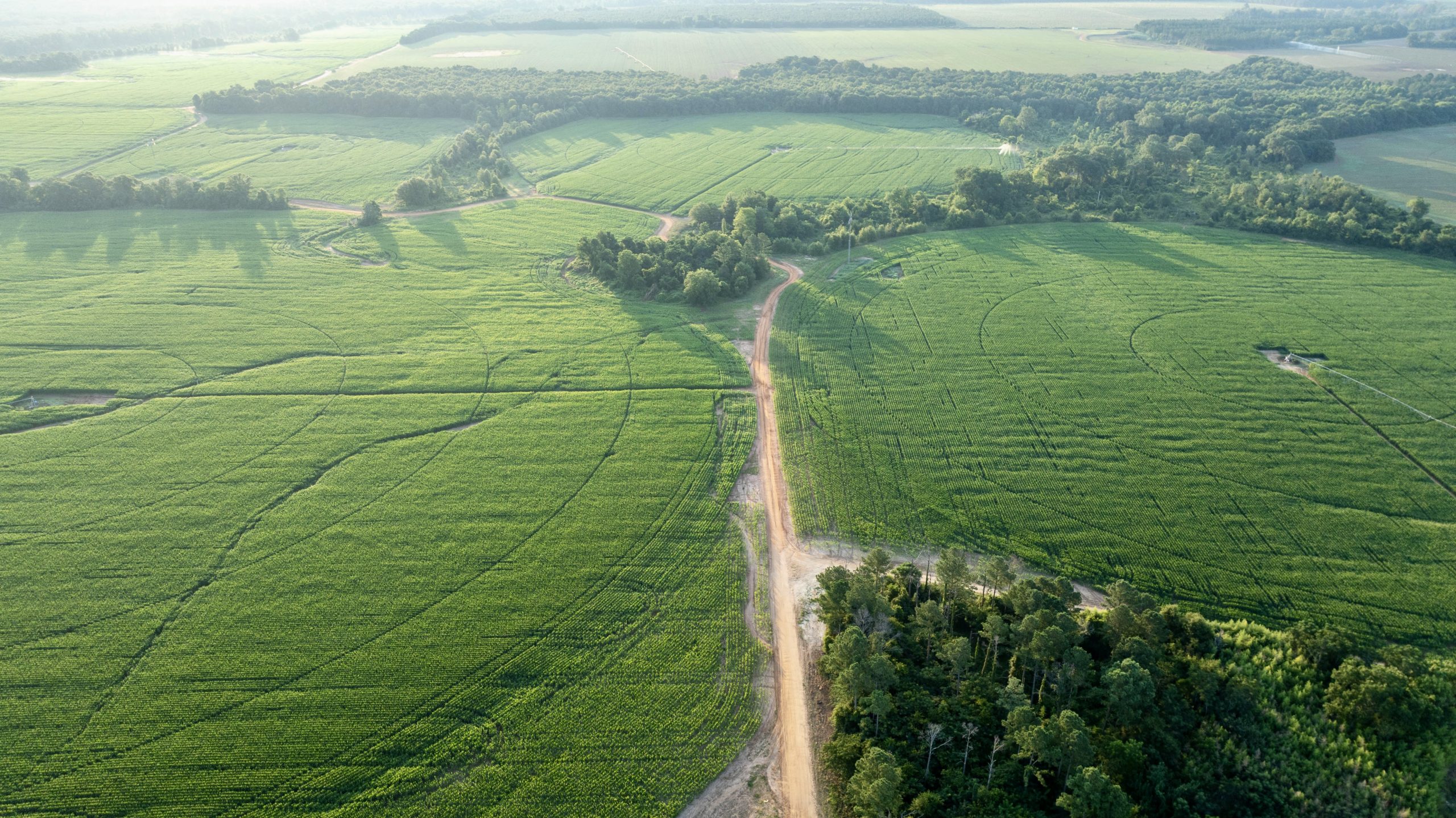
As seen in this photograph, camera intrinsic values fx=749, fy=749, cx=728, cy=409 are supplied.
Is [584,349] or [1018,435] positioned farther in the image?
[584,349]

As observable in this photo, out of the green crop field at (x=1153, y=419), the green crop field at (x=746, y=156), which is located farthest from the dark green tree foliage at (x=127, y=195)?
the green crop field at (x=1153, y=419)

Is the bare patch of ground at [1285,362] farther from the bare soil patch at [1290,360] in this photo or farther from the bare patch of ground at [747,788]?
the bare patch of ground at [747,788]

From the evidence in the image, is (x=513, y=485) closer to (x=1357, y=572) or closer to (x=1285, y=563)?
(x=1285, y=563)

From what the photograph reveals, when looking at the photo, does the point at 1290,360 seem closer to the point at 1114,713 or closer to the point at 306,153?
the point at 1114,713

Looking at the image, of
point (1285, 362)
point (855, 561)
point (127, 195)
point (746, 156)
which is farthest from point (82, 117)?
point (1285, 362)

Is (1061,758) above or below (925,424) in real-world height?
below

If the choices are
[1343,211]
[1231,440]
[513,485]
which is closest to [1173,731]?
[1231,440]

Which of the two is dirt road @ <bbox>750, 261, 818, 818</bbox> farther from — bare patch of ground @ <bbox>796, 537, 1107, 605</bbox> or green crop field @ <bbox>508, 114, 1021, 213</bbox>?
green crop field @ <bbox>508, 114, 1021, 213</bbox>
